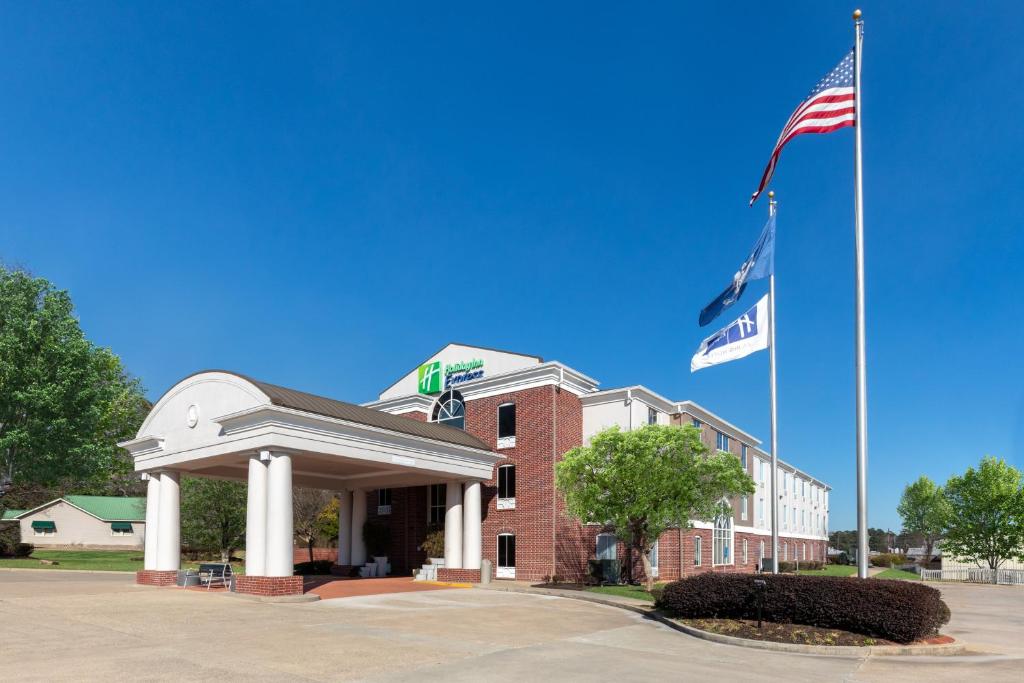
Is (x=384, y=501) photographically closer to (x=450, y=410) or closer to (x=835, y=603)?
(x=450, y=410)

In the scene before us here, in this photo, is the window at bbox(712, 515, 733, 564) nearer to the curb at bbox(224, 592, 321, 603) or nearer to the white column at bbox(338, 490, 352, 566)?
the white column at bbox(338, 490, 352, 566)

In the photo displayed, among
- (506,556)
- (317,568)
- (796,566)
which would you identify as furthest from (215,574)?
(796,566)

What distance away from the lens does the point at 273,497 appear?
21406 mm

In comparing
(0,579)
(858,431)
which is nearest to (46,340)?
(0,579)

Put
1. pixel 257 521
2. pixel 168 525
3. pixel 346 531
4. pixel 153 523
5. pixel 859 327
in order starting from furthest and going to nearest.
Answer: pixel 346 531, pixel 153 523, pixel 168 525, pixel 257 521, pixel 859 327

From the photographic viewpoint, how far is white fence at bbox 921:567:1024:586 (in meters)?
44.0

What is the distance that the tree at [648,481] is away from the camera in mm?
24859

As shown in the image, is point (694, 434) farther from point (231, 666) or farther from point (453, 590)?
point (231, 666)

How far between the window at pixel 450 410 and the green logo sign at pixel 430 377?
68 centimetres

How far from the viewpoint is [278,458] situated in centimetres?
2166

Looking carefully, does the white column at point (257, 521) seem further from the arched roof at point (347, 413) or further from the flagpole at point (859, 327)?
the flagpole at point (859, 327)

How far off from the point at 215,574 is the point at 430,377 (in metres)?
14.0

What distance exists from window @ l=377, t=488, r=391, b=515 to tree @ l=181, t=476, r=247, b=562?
8505 mm

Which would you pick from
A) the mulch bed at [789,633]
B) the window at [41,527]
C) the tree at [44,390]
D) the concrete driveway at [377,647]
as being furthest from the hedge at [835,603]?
the window at [41,527]
